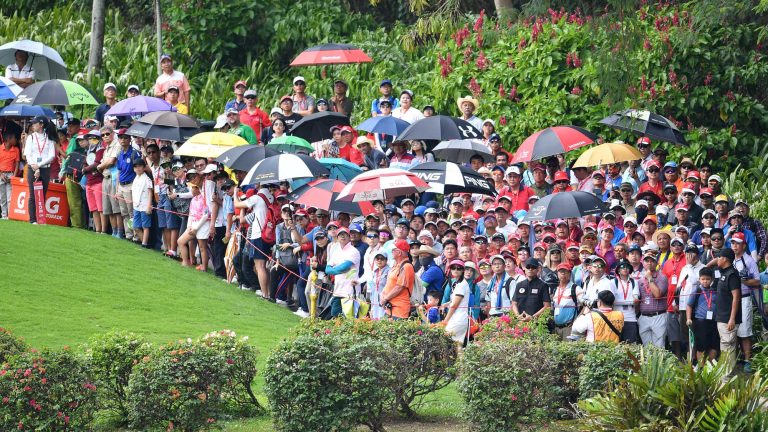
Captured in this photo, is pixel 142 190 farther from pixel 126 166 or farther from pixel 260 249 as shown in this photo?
pixel 260 249

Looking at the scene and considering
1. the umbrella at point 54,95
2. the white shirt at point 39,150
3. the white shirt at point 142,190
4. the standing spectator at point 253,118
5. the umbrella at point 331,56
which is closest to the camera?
the white shirt at point 142,190

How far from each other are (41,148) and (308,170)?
5957mm

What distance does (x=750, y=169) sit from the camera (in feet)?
70.5

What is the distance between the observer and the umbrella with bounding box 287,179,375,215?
1973cm

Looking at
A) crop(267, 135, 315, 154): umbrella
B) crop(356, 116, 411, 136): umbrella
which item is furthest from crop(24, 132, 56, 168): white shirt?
crop(356, 116, 411, 136): umbrella

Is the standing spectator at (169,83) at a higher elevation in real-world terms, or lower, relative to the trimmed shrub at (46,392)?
higher

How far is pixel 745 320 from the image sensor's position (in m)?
16.8

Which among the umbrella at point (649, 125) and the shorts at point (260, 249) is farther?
the shorts at point (260, 249)

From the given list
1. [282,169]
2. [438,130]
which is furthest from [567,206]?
[282,169]

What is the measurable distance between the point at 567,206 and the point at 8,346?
8111 millimetres

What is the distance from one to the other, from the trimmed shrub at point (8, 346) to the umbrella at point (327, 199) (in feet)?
23.2

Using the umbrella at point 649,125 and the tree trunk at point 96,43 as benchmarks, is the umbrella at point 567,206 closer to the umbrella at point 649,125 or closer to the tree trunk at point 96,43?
the umbrella at point 649,125

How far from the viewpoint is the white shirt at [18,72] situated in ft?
87.5

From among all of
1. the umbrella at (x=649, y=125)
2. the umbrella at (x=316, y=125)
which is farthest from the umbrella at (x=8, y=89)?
the umbrella at (x=649, y=125)
